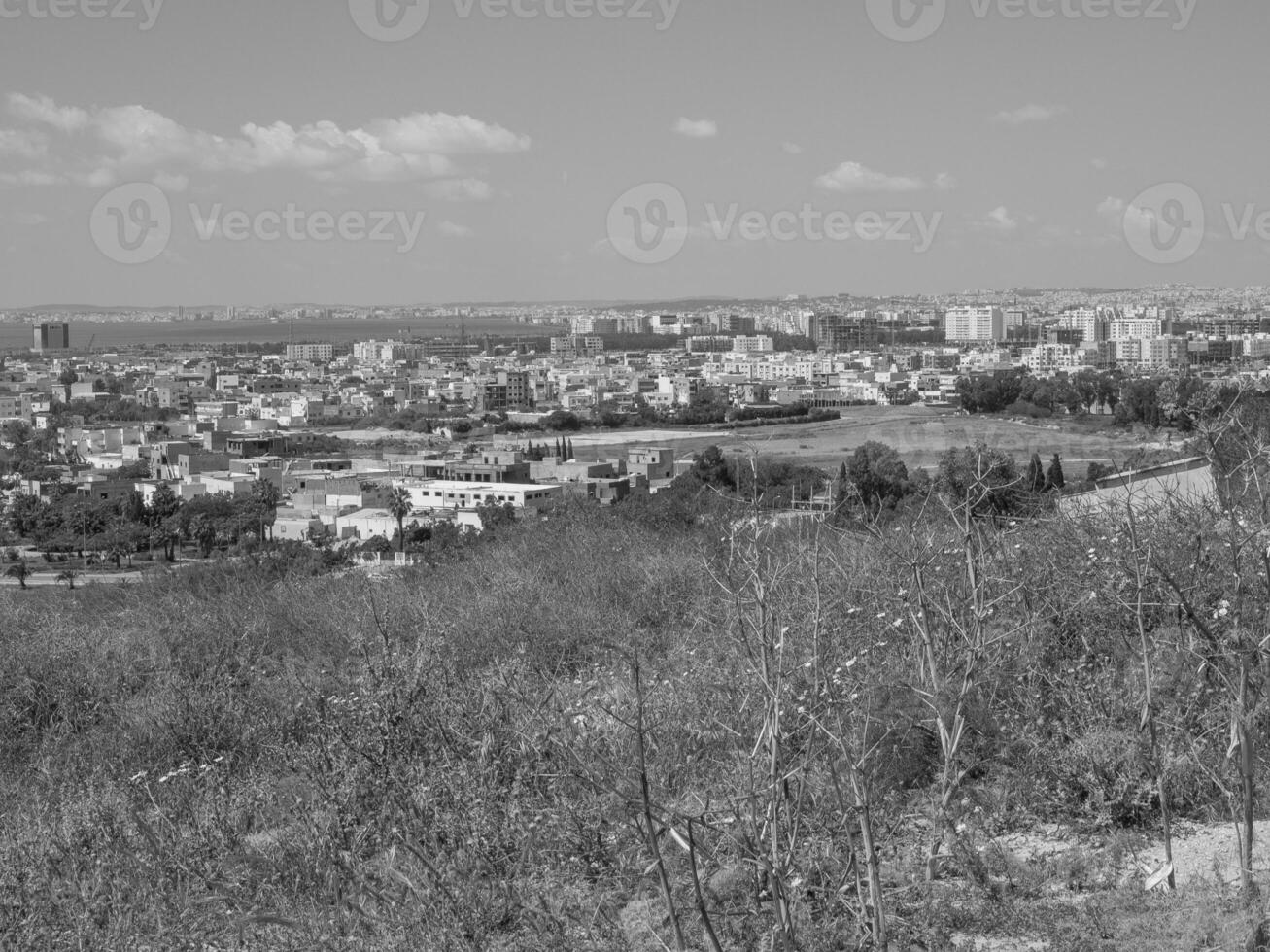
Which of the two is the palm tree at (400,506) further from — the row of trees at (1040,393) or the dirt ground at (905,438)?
the row of trees at (1040,393)

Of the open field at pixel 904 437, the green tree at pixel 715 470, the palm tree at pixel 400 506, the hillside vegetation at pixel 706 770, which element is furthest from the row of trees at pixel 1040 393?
the hillside vegetation at pixel 706 770

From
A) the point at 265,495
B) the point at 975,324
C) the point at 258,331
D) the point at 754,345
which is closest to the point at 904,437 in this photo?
the point at 265,495

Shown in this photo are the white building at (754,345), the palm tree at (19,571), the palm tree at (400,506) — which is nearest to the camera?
the palm tree at (19,571)

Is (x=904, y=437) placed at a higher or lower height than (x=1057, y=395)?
lower

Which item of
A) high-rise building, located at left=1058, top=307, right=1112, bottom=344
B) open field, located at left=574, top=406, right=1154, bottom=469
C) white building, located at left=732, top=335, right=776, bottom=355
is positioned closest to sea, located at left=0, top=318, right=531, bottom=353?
white building, located at left=732, top=335, right=776, bottom=355

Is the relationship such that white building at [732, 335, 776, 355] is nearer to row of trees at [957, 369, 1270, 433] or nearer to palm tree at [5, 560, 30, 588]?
row of trees at [957, 369, 1270, 433]

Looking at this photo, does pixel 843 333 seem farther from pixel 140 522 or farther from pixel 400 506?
pixel 400 506
